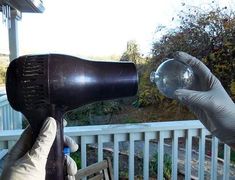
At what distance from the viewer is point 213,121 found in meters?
1.05

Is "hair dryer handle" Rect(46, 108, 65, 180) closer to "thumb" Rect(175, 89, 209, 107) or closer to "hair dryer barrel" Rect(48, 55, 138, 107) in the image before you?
"hair dryer barrel" Rect(48, 55, 138, 107)

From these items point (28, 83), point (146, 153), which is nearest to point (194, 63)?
point (28, 83)

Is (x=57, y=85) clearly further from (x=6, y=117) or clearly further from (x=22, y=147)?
(x=6, y=117)

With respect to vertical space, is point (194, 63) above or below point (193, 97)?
above

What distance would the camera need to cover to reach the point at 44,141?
1.96 ft

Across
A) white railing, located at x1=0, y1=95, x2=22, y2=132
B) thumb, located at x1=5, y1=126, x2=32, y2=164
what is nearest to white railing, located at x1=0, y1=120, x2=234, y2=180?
thumb, located at x1=5, y1=126, x2=32, y2=164

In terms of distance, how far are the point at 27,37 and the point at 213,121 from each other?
4.28 m

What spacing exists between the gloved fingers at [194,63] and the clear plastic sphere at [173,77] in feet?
0.07

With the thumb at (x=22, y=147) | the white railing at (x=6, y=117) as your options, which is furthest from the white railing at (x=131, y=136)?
the white railing at (x=6, y=117)

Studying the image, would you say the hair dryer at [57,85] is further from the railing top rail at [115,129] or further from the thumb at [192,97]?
the railing top rail at [115,129]

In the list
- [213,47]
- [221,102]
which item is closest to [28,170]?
[221,102]

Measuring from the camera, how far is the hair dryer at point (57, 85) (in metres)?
0.59

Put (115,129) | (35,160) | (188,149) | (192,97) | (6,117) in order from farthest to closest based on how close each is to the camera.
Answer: (6,117) → (188,149) → (115,129) → (192,97) → (35,160)

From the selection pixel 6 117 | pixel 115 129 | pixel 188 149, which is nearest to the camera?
pixel 115 129
